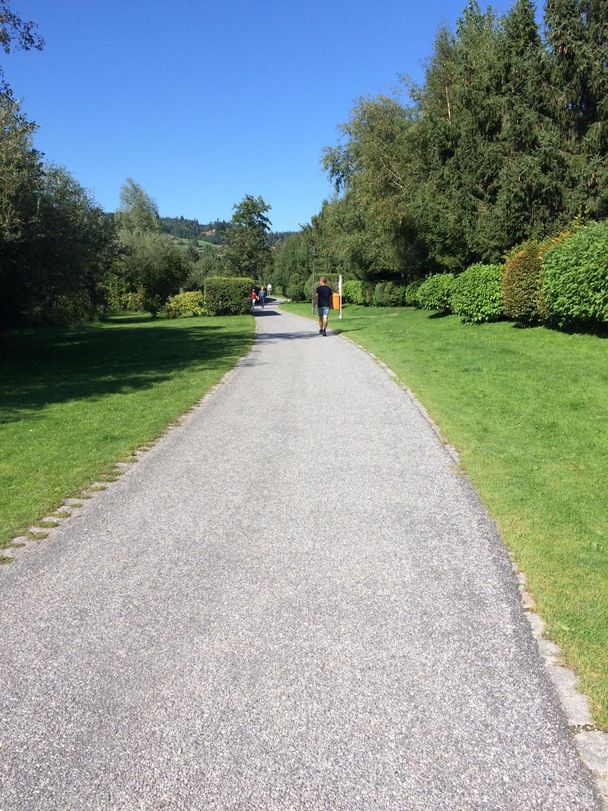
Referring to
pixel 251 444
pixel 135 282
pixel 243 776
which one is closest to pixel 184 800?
pixel 243 776

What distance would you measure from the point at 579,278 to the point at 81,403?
11127 mm

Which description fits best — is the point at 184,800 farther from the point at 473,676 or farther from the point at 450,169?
the point at 450,169

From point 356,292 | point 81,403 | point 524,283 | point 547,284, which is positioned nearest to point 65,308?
point 81,403

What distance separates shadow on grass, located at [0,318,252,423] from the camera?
11602 millimetres

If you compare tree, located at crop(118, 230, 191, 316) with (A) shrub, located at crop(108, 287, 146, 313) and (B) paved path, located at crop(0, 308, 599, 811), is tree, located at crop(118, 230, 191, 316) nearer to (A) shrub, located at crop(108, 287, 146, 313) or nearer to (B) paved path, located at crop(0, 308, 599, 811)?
(A) shrub, located at crop(108, 287, 146, 313)

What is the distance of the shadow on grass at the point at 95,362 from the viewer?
11.6 meters

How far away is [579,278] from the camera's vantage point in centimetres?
1365

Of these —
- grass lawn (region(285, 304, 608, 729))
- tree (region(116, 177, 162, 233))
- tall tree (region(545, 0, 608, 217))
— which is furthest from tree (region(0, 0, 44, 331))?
tree (region(116, 177, 162, 233))

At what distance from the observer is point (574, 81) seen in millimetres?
18594

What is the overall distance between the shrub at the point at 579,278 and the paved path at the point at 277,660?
31.7 ft

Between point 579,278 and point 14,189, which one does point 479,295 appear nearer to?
point 579,278

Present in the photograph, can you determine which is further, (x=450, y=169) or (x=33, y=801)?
(x=450, y=169)

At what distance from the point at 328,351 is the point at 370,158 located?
17.0 m

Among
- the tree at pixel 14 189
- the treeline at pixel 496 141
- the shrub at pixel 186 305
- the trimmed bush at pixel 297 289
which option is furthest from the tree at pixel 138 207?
the tree at pixel 14 189
